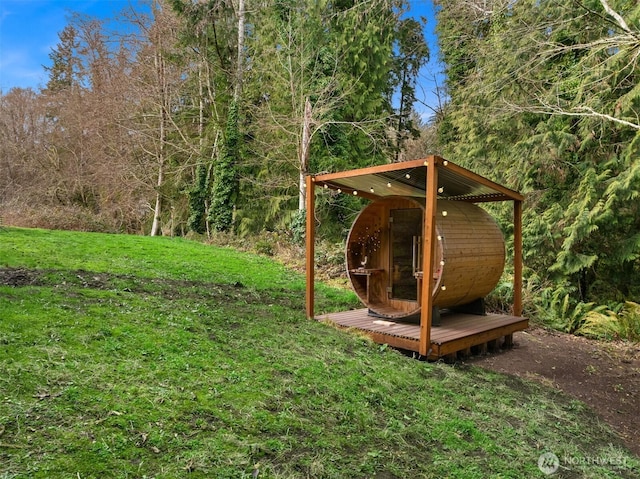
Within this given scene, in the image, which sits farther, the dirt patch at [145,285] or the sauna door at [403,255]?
the sauna door at [403,255]

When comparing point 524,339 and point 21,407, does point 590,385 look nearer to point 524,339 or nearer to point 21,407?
point 524,339

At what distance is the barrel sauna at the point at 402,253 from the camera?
232 inches

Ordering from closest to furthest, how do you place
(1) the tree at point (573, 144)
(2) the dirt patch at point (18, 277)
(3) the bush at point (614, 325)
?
1. (2) the dirt patch at point (18, 277)
2. (3) the bush at point (614, 325)
3. (1) the tree at point (573, 144)

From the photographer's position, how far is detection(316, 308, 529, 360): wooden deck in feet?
16.1

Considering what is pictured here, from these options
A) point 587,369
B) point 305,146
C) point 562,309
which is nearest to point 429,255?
point 587,369

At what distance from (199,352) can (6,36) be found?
4.38 metres

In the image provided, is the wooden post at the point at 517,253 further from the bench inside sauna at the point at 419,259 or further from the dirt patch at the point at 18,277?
the dirt patch at the point at 18,277

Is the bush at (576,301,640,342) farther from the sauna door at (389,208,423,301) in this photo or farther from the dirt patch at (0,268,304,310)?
the dirt patch at (0,268,304,310)

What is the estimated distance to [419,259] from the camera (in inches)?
247

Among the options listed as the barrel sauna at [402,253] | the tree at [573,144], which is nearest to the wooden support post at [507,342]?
the barrel sauna at [402,253]

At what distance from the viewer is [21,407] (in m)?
2.26

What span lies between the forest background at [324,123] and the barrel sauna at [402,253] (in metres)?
2.28

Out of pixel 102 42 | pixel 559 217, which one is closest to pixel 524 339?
pixel 559 217

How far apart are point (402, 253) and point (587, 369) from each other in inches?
110
